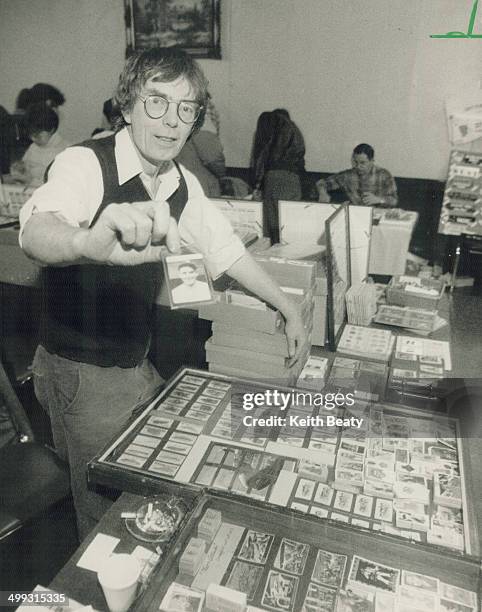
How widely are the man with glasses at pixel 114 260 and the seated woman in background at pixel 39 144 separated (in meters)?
3.09

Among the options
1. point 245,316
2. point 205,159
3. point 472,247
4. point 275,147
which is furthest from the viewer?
point 275,147

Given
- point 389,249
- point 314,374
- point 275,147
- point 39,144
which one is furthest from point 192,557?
point 39,144

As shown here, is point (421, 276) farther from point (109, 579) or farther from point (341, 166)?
point (341, 166)

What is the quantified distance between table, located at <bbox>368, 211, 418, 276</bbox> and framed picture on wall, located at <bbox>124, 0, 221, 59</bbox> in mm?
3904

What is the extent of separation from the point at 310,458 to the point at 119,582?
2.14 feet

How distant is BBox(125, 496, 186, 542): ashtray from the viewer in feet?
4.24

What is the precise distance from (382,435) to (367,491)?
0.28m

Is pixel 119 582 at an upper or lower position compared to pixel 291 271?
lower

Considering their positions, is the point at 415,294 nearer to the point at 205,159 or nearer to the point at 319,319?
the point at 319,319

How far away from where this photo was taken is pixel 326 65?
5.54 metres

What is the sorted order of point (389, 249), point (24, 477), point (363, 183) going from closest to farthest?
point (24, 477), point (389, 249), point (363, 183)

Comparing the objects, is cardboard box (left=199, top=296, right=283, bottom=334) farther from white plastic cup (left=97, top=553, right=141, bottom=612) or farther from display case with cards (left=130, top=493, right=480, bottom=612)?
white plastic cup (left=97, top=553, right=141, bottom=612)

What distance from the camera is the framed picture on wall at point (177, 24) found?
18.9ft

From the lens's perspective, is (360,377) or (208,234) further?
(360,377)
